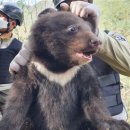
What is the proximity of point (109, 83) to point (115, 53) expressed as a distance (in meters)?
0.35

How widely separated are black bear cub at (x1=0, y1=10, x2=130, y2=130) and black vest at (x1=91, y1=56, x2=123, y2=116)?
1.81ft

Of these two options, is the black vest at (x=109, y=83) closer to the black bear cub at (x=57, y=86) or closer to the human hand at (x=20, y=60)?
the black bear cub at (x=57, y=86)

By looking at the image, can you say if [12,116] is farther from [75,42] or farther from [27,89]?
[75,42]

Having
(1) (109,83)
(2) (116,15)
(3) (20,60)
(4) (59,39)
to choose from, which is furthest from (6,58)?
(2) (116,15)

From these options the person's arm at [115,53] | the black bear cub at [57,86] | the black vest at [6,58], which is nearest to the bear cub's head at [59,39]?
the black bear cub at [57,86]

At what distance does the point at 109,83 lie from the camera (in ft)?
14.8

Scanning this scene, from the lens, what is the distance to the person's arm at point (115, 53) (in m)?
4.22

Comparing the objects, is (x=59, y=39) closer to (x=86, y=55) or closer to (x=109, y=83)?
(x=86, y=55)

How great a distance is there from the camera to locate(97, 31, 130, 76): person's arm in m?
4.22

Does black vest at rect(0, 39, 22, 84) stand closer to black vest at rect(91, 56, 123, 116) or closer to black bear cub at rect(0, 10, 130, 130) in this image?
black vest at rect(91, 56, 123, 116)

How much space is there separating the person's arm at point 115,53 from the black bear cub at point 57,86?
0.34 metres

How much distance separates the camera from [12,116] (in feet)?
12.2

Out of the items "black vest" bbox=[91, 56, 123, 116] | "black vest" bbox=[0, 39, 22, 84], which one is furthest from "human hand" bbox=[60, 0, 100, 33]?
"black vest" bbox=[0, 39, 22, 84]

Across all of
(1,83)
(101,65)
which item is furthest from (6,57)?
(101,65)
